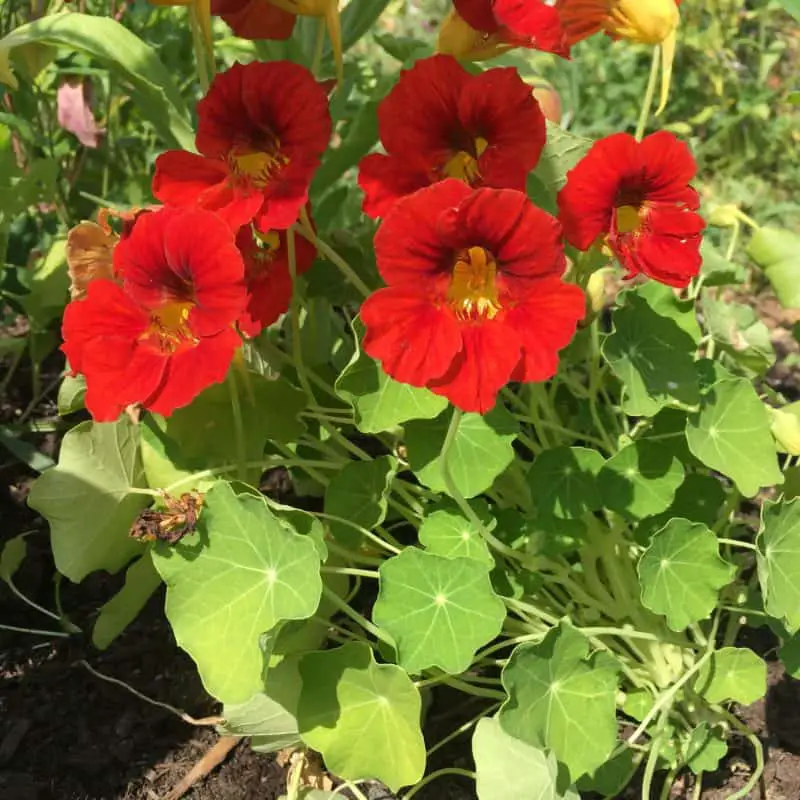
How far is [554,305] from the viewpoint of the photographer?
0.78m

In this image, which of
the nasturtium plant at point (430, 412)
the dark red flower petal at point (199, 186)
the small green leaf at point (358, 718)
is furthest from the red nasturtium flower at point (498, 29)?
the small green leaf at point (358, 718)

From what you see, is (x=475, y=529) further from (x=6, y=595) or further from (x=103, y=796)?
(x=6, y=595)

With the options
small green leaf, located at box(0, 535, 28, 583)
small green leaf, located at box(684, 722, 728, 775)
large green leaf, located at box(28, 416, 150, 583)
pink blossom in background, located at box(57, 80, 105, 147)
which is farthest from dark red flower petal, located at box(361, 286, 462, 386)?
pink blossom in background, located at box(57, 80, 105, 147)

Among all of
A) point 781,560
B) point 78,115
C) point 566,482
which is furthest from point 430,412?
point 78,115

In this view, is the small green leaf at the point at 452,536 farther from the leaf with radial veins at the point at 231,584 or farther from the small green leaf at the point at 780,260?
the small green leaf at the point at 780,260

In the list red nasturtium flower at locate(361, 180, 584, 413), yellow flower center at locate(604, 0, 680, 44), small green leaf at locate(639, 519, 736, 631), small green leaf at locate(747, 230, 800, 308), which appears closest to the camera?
red nasturtium flower at locate(361, 180, 584, 413)

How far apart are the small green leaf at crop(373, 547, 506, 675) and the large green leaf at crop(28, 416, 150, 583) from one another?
1.12 ft

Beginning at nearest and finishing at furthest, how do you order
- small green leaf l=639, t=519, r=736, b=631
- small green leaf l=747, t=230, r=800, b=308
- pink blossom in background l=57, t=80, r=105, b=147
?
small green leaf l=639, t=519, r=736, b=631, small green leaf l=747, t=230, r=800, b=308, pink blossom in background l=57, t=80, r=105, b=147

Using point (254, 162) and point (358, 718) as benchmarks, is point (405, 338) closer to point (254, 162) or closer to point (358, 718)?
point (254, 162)

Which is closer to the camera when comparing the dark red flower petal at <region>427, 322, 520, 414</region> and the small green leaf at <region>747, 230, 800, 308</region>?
the dark red flower petal at <region>427, 322, 520, 414</region>

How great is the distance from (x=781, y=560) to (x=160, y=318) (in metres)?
0.69

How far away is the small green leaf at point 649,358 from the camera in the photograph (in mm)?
1031

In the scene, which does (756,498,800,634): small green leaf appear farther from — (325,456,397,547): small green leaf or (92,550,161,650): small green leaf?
(92,550,161,650): small green leaf

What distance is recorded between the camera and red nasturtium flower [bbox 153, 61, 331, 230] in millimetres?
881
